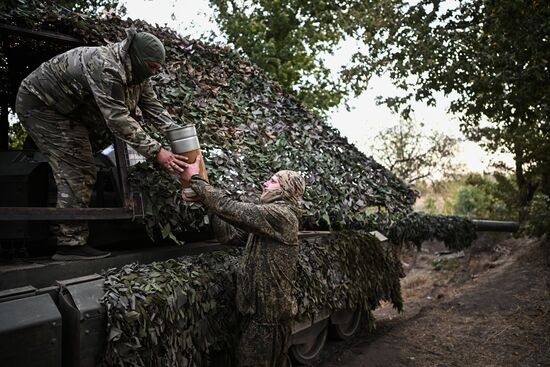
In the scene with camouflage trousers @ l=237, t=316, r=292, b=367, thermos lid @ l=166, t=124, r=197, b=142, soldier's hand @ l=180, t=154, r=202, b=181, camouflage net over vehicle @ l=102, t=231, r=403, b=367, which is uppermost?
thermos lid @ l=166, t=124, r=197, b=142

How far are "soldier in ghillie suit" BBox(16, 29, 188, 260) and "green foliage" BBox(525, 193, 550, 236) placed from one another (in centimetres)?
977

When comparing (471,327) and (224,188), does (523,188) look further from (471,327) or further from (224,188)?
(224,188)

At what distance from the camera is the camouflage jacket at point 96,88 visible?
13.1 feet

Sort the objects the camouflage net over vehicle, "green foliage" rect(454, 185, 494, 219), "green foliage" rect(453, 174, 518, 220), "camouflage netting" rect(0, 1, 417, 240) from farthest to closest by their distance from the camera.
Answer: "green foliage" rect(454, 185, 494, 219) < "green foliage" rect(453, 174, 518, 220) < "camouflage netting" rect(0, 1, 417, 240) < the camouflage net over vehicle

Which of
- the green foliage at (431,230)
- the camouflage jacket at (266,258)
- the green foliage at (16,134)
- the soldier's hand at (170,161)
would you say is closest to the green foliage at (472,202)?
the green foliage at (431,230)

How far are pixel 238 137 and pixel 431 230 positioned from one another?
538 cm

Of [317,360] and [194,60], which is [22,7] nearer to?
[194,60]

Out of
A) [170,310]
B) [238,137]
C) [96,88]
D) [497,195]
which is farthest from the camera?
[497,195]

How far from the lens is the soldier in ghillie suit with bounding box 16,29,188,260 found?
13.2 feet

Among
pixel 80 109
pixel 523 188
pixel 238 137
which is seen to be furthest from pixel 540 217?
pixel 80 109

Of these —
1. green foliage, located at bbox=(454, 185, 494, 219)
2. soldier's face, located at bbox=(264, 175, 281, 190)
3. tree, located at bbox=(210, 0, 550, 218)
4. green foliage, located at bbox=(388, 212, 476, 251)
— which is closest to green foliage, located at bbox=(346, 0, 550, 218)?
tree, located at bbox=(210, 0, 550, 218)

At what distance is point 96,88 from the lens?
400cm

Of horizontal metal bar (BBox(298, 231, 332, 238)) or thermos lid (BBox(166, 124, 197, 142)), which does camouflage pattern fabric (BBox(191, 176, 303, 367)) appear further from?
horizontal metal bar (BBox(298, 231, 332, 238))

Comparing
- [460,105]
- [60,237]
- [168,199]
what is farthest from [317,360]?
[460,105]
